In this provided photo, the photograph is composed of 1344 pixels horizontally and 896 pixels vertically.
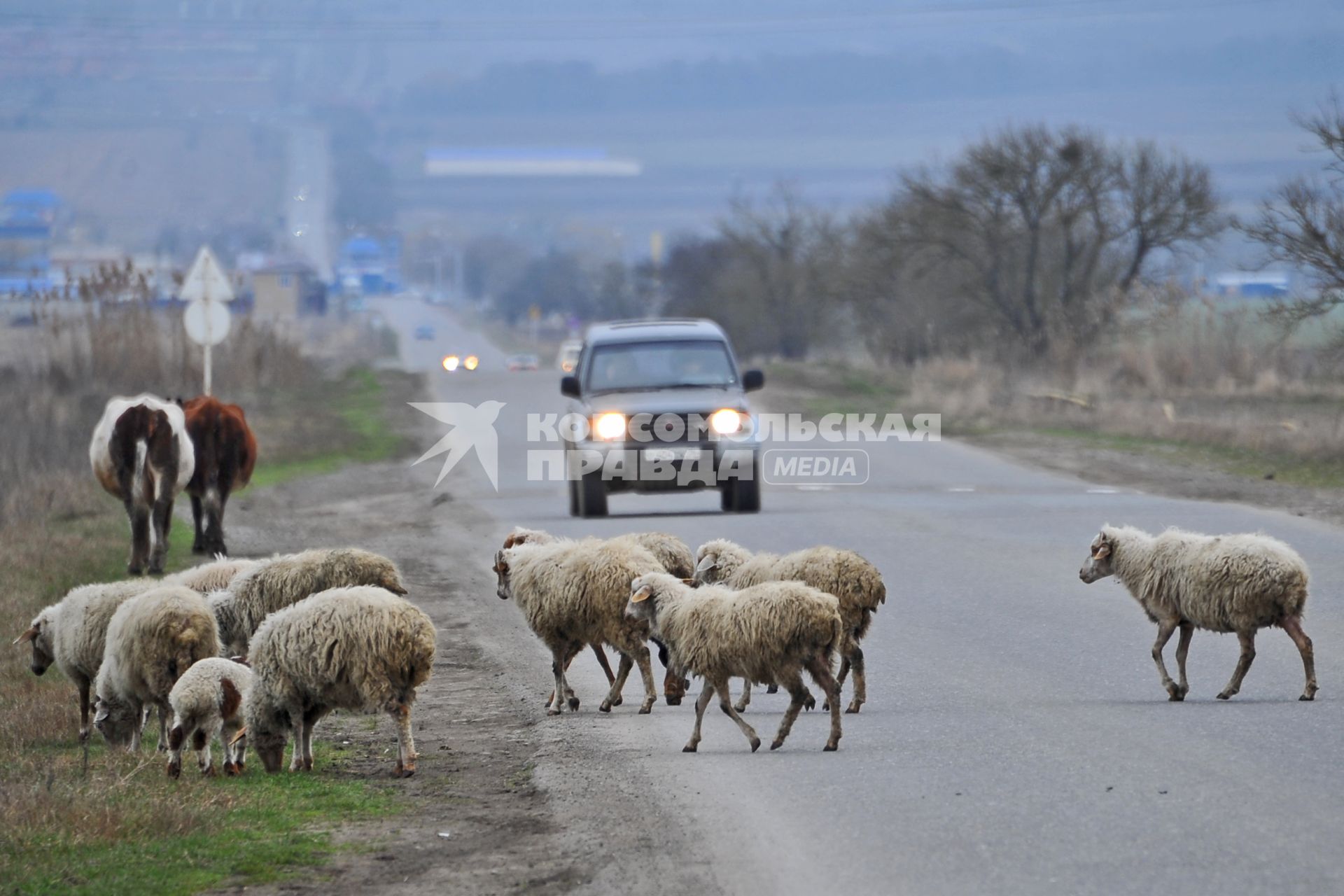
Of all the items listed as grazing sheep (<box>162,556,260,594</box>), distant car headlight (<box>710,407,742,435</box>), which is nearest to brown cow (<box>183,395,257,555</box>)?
distant car headlight (<box>710,407,742,435</box>)

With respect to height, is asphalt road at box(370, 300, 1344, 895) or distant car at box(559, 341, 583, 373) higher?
asphalt road at box(370, 300, 1344, 895)

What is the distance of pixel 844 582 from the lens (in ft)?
31.7

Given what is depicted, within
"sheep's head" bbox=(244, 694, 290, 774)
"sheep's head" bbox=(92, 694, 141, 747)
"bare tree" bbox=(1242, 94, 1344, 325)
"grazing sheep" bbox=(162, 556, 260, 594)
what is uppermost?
Result: "bare tree" bbox=(1242, 94, 1344, 325)

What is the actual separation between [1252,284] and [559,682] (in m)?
49.4

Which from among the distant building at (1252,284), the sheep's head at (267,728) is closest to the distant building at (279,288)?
the distant building at (1252,284)

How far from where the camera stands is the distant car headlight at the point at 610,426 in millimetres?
19906

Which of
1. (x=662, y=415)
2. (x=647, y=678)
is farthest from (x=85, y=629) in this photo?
(x=662, y=415)

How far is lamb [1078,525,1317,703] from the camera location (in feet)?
31.5

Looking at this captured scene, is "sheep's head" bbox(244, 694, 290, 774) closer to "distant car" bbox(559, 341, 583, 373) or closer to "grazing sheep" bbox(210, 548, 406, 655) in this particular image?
"grazing sheep" bbox(210, 548, 406, 655)

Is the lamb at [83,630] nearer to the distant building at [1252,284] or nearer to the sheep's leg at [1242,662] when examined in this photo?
the sheep's leg at [1242,662]

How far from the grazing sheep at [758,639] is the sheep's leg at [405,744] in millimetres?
1428

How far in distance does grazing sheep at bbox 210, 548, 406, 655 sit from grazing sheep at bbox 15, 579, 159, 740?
46 cm

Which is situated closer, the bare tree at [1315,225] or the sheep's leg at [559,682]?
the sheep's leg at [559,682]

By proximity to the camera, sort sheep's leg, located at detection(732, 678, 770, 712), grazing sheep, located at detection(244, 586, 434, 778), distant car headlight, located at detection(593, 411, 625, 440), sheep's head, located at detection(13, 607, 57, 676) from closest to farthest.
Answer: grazing sheep, located at detection(244, 586, 434, 778) < sheep's leg, located at detection(732, 678, 770, 712) < sheep's head, located at detection(13, 607, 57, 676) < distant car headlight, located at detection(593, 411, 625, 440)
